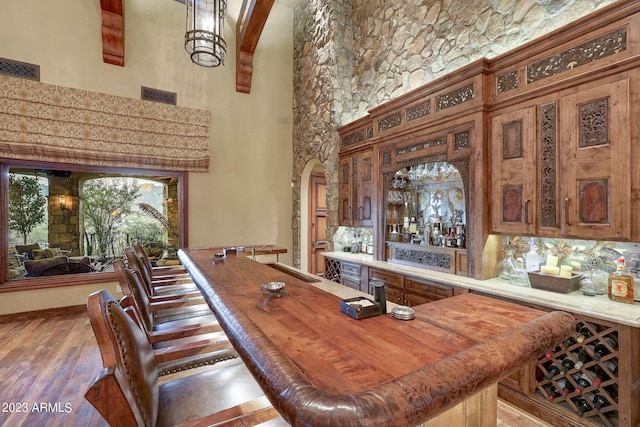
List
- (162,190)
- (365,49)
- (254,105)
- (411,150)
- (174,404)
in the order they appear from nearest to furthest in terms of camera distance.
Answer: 1. (174,404)
2. (411,150)
3. (365,49)
4. (162,190)
5. (254,105)

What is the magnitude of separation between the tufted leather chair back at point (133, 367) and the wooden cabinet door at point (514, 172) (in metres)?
2.77

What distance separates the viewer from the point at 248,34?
4.93 m

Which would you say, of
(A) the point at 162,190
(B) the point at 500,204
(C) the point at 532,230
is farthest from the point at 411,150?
(A) the point at 162,190

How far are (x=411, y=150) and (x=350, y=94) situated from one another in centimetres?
201

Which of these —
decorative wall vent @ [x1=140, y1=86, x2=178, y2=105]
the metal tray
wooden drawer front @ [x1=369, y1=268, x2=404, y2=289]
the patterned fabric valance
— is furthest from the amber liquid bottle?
decorative wall vent @ [x1=140, y1=86, x2=178, y2=105]

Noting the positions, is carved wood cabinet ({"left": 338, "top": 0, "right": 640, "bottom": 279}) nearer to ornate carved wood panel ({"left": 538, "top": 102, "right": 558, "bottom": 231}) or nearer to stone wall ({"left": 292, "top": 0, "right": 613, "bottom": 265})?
ornate carved wood panel ({"left": 538, "top": 102, "right": 558, "bottom": 231})

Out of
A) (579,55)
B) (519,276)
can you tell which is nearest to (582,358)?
(519,276)

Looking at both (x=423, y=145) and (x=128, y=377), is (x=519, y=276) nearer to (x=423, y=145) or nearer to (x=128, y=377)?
(x=423, y=145)

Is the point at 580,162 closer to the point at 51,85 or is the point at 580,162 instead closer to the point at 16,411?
the point at 16,411

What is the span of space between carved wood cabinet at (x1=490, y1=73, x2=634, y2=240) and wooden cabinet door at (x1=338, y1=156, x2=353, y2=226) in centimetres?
216

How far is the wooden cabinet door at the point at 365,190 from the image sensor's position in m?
4.16

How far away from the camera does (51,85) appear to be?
4051 millimetres

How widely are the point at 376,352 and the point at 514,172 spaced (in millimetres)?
2329

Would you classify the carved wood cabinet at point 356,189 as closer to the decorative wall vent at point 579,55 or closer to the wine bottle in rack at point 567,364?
the decorative wall vent at point 579,55
